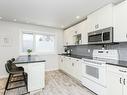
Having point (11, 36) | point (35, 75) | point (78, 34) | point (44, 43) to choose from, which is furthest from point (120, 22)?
point (11, 36)

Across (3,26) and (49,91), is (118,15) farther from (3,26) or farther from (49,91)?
(3,26)

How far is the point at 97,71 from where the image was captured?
238 centimetres

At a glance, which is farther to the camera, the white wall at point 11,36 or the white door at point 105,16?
the white wall at point 11,36

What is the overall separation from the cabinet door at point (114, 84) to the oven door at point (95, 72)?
130mm

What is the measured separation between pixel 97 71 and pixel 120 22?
133 cm

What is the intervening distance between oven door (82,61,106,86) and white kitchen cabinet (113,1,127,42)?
788mm

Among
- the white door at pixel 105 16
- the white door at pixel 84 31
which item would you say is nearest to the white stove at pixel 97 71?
the white door at pixel 84 31

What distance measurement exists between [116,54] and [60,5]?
200cm

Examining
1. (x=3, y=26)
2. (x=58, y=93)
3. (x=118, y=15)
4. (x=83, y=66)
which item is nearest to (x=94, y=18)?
(x=118, y=15)

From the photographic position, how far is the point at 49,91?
2.66 metres

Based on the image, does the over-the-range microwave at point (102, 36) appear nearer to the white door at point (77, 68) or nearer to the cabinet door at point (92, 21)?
the cabinet door at point (92, 21)

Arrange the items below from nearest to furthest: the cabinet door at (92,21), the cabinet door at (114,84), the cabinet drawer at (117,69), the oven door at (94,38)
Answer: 1. the cabinet drawer at (117,69)
2. the cabinet door at (114,84)
3. the oven door at (94,38)
4. the cabinet door at (92,21)

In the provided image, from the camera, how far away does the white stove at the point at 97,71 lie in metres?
2.21

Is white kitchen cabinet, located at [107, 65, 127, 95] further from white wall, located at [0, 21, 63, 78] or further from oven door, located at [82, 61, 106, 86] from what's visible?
white wall, located at [0, 21, 63, 78]
